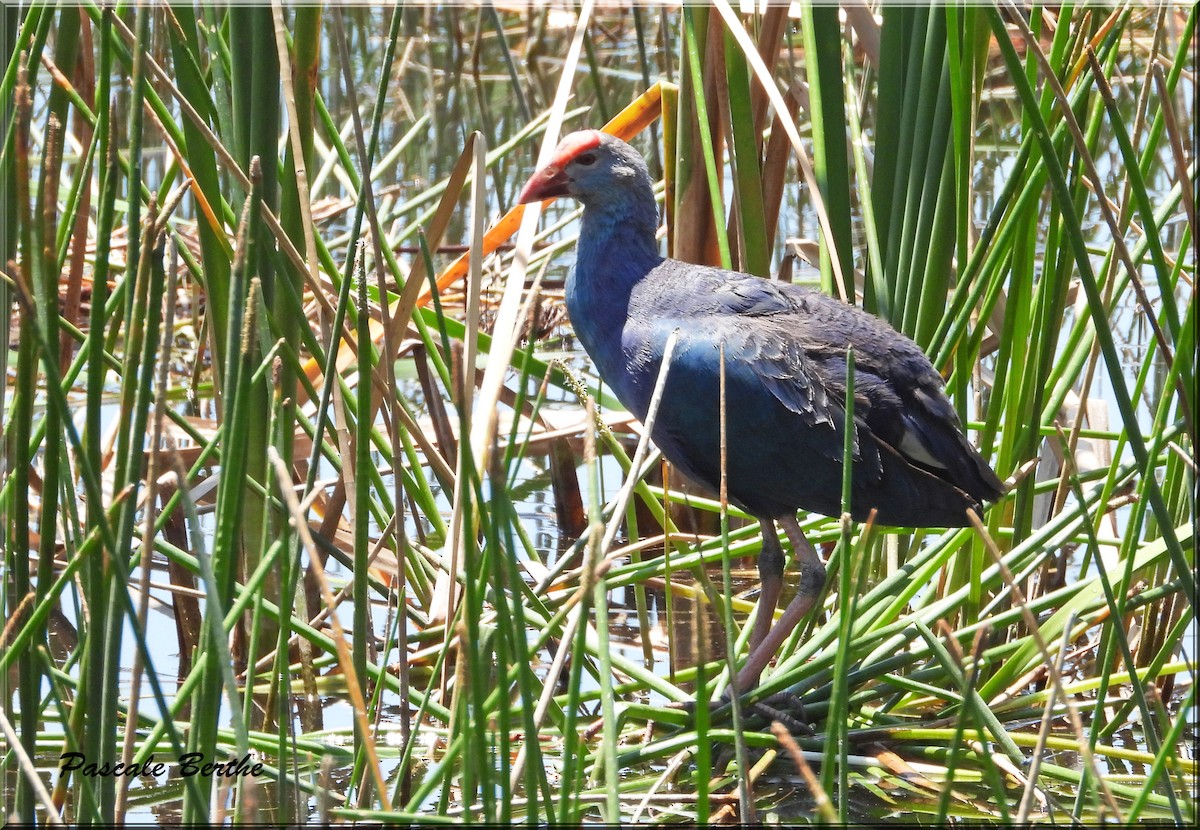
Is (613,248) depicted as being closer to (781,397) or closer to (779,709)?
(781,397)

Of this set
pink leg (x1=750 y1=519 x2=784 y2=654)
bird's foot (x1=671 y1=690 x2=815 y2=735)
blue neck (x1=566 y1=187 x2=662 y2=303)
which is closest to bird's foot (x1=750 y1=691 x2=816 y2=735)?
bird's foot (x1=671 y1=690 x2=815 y2=735)

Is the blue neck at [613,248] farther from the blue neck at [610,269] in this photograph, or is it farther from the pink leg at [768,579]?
the pink leg at [768,579]

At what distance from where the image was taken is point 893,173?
7.25ft

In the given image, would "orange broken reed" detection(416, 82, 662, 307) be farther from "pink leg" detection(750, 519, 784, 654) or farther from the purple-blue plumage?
"pink leg" detection(750, 519, 784, 654)

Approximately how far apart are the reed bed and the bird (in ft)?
0.35

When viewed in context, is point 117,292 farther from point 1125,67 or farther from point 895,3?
point 1125,67

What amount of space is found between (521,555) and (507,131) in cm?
280

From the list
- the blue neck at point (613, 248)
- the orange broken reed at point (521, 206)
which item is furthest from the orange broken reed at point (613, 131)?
the blue neck at point (613, 248)

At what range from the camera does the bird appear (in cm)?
197

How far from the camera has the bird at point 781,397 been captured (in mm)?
1966

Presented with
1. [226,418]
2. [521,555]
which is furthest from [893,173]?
[226,418]

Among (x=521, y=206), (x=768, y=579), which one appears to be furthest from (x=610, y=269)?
(x=768, y=579)

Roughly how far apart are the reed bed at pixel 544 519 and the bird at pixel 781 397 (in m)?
0.11

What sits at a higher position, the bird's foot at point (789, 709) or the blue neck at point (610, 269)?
the blue neck at point (610, 269)
